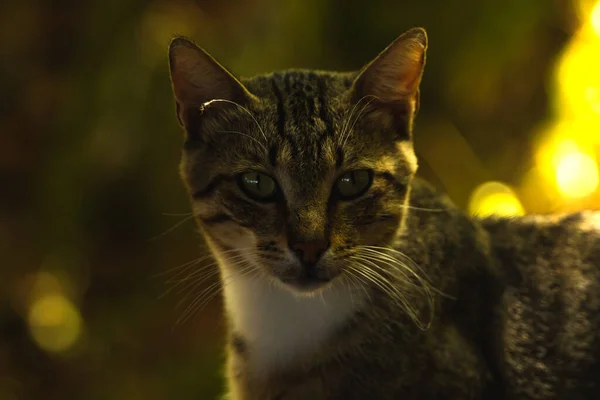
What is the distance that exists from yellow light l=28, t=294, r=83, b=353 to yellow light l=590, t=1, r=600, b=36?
1.24 m

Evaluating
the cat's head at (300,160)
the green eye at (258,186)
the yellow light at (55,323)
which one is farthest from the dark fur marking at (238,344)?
the yellow light at (55,323)

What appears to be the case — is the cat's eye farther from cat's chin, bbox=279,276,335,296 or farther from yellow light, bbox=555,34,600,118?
yellow light, bbox=555,34,600,118

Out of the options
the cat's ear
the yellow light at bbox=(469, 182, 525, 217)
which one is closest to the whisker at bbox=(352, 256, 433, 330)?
the cat's ear

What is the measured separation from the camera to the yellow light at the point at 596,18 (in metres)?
1.27

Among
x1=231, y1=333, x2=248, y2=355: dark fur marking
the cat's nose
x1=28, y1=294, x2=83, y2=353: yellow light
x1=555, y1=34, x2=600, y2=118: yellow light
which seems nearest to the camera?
the cat's nose

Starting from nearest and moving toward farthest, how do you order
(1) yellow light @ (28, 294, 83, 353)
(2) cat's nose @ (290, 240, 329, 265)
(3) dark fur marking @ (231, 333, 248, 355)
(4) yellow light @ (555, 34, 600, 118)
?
(2) cat's nose @ (290, 240, 329, 265), (3) dark fur marking @ (231, 333, 248, 355), (4) yellow light @ (555, 34, 600, 118), (1) yellow light @ (28, 294, 83, 353)

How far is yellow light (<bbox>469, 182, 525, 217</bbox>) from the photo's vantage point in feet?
4.35

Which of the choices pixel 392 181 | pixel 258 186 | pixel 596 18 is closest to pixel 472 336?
pixel 392 181

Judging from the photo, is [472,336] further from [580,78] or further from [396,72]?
[580,78]

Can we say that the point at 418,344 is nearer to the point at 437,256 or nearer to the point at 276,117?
the point at 437,256

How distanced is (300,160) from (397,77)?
0.56 feet

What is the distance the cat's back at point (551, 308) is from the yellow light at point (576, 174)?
360 mm

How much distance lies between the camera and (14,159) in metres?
1.53

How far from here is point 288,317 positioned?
86 centimetres
